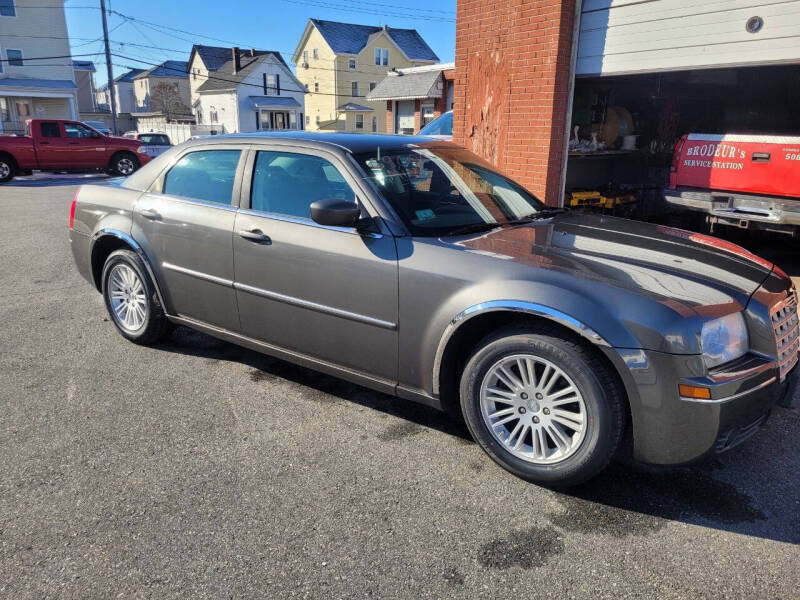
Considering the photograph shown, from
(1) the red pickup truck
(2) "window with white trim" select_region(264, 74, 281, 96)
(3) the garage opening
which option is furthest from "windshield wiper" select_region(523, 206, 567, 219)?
(2) "window with white trim" select_region(264, 74, 281, 96)

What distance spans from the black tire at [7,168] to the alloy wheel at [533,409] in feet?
67.6

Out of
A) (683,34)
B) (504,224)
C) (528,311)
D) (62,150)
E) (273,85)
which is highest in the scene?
(273,85)

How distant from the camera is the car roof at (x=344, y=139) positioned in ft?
12.2

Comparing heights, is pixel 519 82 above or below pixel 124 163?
above

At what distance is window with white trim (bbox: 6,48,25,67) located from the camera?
36634 millimetres

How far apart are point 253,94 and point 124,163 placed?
34.2 metres

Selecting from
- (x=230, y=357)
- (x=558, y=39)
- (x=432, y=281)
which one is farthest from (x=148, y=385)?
(x=558, y=39)

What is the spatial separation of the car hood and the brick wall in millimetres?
4107

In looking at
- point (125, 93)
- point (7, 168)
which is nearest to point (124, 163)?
point (7, 168)

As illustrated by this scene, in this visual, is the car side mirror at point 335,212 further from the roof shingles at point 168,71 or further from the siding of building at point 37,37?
the roof shingles at point 168,71

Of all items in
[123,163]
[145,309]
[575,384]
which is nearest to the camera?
[575,384]

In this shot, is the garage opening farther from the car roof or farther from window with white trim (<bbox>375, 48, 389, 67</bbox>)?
window with white trim (<bbox>375, 48, 389, 67</bbox>)

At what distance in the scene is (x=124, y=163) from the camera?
20828 mm

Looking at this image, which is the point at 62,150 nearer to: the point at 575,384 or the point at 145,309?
the point at 145,309
